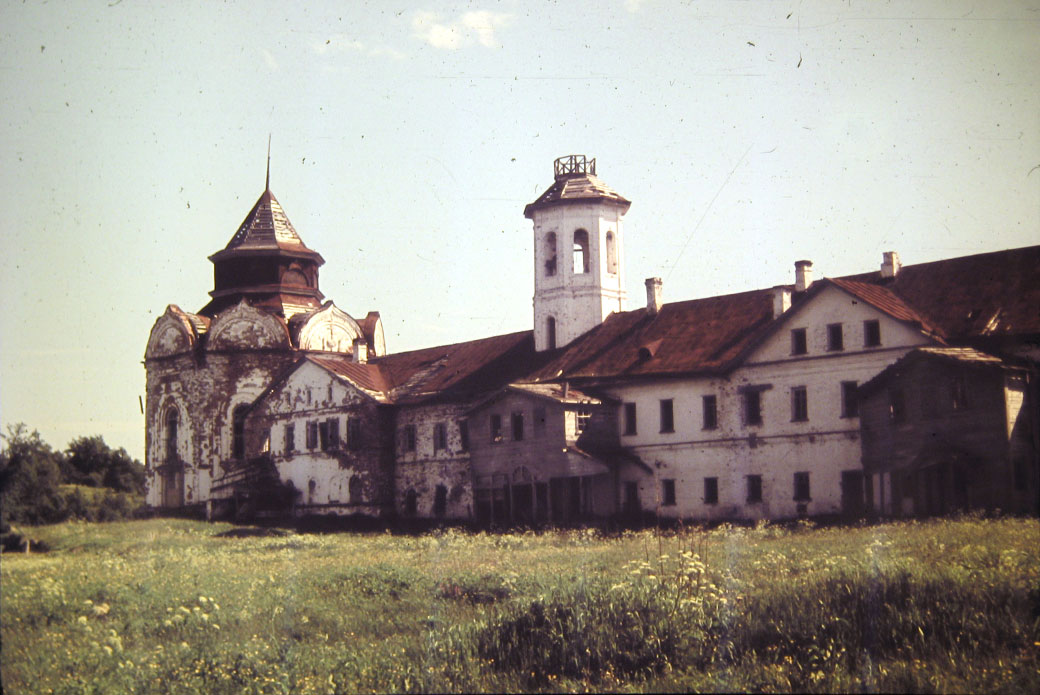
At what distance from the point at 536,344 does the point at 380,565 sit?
71.3ft

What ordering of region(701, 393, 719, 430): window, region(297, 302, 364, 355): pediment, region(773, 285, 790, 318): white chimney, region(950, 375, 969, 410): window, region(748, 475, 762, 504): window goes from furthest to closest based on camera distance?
region(297, 302, 364, 355): pediment < region(701, 393, 719, 430): window < region(773, 285, 790, 318): white chimney < region(748, 475, 762, 504): window < region(950, 375, 969, 410): window

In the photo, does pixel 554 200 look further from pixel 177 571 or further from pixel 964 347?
pixel 177 571

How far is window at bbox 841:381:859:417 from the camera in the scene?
33.2 m

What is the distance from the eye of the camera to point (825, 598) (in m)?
15.2

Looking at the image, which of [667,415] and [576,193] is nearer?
[667,415]

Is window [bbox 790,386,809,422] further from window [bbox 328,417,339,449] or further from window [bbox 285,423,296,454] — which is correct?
window [bbox 285,423,296,454]

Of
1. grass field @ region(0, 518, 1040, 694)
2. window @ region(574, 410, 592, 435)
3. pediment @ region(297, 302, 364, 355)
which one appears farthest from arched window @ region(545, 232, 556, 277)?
grass field @ region(0, 518, 1040, 694)

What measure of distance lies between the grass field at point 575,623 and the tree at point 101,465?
165 ft

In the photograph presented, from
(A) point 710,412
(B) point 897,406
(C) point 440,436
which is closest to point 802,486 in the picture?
(A) point 710,412

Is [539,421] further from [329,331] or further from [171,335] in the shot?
[171,335]

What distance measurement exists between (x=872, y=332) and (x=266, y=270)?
31727 millimetres

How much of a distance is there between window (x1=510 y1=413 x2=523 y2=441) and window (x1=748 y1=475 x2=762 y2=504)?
8239mm

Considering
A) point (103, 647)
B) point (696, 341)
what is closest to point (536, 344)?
point (696, 341)

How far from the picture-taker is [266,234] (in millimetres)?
55688
